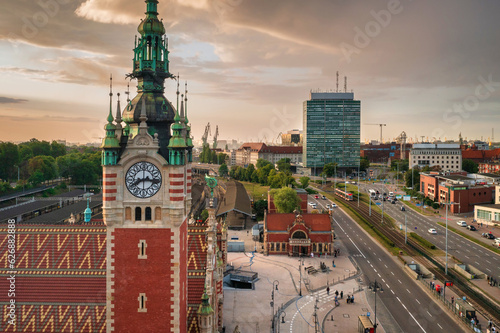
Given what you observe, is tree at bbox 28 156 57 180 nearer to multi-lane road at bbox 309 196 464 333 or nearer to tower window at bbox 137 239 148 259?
multi-lane road at bbox 309 196 464 333

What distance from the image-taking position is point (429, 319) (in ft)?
200

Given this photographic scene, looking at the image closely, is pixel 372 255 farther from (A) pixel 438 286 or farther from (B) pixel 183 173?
(B) pixel 183 173

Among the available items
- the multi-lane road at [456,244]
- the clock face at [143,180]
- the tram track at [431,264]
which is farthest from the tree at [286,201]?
the clock face at [143,180]

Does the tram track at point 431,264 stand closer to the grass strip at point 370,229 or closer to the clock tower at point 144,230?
the grass strip at point 370,229

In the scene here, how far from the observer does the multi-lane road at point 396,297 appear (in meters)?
59.0

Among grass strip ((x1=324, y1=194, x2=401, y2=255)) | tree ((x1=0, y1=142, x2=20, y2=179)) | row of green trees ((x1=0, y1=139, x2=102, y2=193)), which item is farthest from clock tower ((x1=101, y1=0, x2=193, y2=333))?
tree ((x1=0, y1=142, x2=20, y2=179))

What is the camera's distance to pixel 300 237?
96375mm

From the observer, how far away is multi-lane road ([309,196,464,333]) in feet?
194

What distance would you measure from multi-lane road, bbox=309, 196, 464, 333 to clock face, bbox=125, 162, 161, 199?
43722 millimetres

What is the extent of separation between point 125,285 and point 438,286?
5966 centimetres

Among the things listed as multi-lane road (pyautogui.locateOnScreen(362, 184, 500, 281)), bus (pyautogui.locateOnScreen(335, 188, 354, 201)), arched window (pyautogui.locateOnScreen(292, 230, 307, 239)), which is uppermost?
bus (pyautogui.locateOnScreen(335, 188, 354, 201))

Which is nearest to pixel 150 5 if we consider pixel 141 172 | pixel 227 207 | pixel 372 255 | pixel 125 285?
pixel 141 172

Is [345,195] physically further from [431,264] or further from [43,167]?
[43,167]

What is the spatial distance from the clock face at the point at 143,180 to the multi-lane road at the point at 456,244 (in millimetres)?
76735
